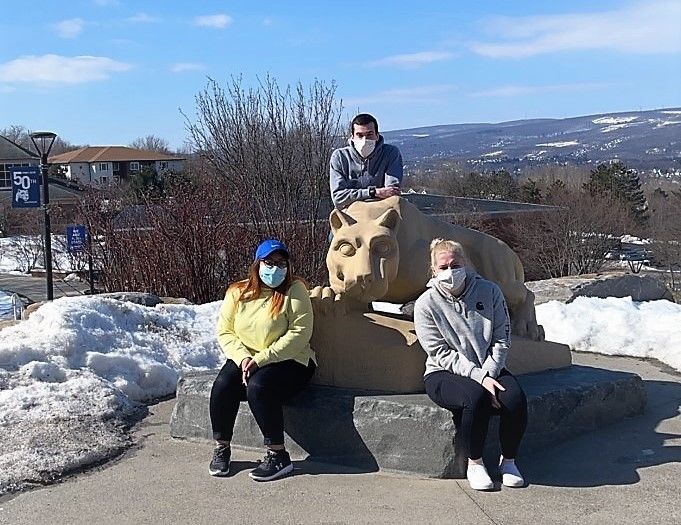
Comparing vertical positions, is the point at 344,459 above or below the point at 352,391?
below

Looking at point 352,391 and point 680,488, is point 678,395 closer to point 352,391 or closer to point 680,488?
point 680,488

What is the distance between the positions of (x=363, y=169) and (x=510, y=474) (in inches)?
85.1

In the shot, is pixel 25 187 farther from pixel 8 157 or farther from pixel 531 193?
pixel 8 157

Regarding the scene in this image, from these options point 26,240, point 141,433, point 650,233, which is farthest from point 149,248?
point 650,233

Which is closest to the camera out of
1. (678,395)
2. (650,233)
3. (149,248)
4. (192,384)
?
(192,384)

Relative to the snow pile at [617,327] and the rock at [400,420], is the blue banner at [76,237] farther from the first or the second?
the rock at [400,420]

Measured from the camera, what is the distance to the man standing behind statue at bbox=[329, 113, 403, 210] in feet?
17.3

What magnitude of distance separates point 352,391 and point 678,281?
1166 inches

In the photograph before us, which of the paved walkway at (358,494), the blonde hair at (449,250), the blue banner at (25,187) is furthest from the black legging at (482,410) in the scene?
the blue banner at (25,187)

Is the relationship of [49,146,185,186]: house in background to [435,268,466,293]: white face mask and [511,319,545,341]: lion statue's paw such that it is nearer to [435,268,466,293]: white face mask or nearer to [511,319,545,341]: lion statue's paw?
[511,319,545,341]: lion statue's paw

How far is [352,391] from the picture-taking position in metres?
4.85

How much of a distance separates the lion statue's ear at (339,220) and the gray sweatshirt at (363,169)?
0.38 m

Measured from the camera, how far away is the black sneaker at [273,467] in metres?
4.37

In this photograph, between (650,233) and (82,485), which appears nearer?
(82,485)
